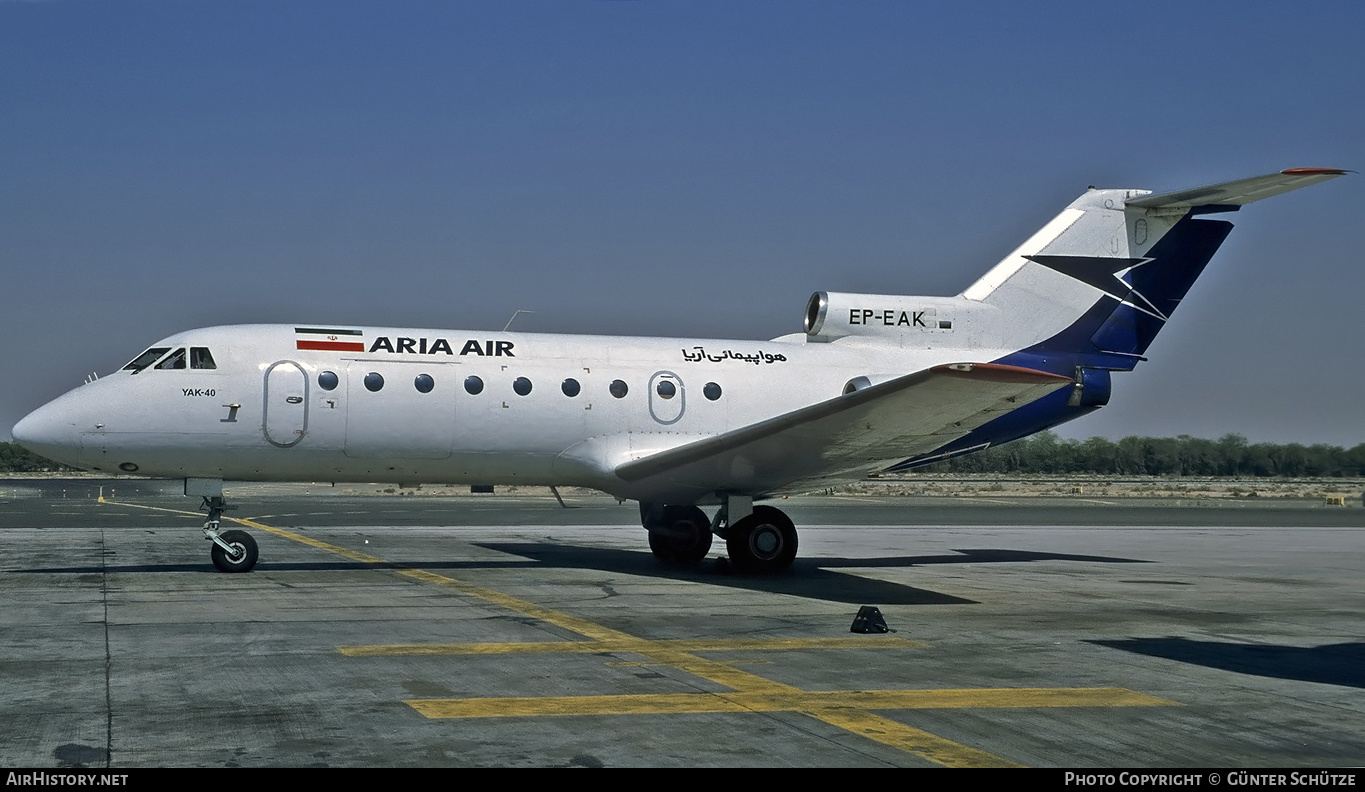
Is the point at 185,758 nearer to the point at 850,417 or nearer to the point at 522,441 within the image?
the point at 850,417

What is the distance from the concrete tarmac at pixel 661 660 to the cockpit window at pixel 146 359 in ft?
9.58

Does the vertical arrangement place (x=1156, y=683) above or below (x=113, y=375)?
below

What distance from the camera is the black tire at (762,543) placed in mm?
19547

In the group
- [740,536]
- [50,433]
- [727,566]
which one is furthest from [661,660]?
[50,433]

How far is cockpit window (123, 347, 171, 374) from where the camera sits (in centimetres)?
1844

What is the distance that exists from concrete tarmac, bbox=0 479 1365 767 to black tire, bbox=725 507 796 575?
461mm

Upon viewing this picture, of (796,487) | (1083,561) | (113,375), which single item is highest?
(113,375)

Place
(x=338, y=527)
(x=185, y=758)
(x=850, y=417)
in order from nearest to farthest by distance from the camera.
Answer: (x=185, y=758)
(x=850, y=417)
(x=338, y=527)

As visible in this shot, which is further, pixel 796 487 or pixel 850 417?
pixel 796 487

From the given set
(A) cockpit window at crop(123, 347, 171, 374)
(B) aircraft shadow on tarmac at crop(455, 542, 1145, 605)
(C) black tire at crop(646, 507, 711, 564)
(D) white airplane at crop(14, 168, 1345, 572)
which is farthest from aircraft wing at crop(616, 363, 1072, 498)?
(A) cockpit window at crop(123, 347, 171, 374)

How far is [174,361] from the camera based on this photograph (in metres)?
18.5

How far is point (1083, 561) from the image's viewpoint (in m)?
23.5

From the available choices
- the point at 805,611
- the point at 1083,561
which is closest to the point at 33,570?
the point at 805,611

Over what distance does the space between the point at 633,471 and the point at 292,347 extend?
17.7 ft
